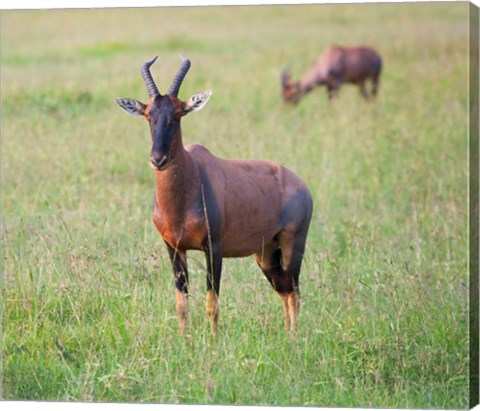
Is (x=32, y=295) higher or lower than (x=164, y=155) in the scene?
lower

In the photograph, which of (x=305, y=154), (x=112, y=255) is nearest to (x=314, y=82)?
(x=305, y=154)

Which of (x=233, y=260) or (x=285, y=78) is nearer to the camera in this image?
(x=233, y=260)

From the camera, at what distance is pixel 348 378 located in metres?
6.32

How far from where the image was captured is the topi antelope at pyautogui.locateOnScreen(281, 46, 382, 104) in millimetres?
16750

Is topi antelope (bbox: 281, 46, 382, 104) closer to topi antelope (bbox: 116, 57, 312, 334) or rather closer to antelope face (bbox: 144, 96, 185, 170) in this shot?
topi antelope (bbox: 116, 57, 312, 334)

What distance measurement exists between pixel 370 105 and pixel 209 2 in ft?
27.3

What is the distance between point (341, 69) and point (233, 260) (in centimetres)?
985

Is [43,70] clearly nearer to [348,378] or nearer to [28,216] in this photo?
[28,216]

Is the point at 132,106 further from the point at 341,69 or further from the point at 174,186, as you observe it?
the point at 341,69

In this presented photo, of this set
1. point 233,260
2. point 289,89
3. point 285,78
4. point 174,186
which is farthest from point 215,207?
point 285,78

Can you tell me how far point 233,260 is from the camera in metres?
7.66

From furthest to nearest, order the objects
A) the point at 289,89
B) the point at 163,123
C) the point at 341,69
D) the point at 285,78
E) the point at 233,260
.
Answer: the point at 341,69 → the point at 285,78 → the point at 289,89 → the point at 233,260 → the point at 163,123


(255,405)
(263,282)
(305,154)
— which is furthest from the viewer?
(305,154)

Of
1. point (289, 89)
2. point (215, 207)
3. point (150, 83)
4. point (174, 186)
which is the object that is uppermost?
point (150, 83)
